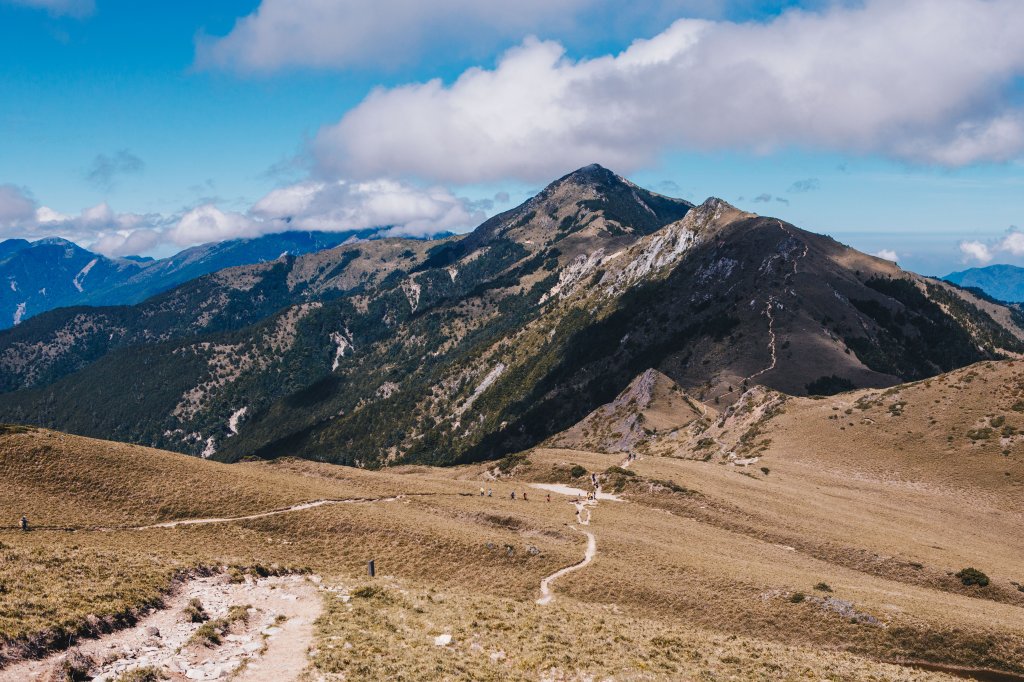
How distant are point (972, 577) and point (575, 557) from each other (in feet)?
118

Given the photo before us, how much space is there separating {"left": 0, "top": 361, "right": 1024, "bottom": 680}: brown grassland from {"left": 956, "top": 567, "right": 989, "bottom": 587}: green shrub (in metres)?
0.95

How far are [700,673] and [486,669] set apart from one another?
11277mm

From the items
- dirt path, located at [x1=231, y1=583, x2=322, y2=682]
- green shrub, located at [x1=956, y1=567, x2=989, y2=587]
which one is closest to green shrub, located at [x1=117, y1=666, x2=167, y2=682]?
dirt path, located at [x1=231, y1=583, x2=322, y2=682]

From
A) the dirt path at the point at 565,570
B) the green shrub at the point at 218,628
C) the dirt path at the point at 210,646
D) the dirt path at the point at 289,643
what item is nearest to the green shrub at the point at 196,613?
the dirt path at the point at 210,646

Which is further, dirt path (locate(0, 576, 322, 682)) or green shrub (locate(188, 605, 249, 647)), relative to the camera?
green shrub (locate(188, 605, 249, 647))

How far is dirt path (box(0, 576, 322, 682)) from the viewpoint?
77.6 ft

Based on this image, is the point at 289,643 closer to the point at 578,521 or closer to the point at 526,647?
the point at 526,647

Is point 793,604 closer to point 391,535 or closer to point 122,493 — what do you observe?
point 391,535

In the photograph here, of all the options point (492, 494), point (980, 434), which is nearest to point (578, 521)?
point (492, 494)

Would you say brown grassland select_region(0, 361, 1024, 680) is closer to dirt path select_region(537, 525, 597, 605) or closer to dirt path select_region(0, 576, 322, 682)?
dirt path select_region(537, 525, 597, 605)

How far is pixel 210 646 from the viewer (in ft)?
88.3

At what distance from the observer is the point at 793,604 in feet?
135

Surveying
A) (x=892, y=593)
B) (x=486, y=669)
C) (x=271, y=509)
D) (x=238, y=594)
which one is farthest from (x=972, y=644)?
(x=271, y=509)

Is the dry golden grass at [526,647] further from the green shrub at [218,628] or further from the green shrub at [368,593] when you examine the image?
the green shrub at [218,628]
